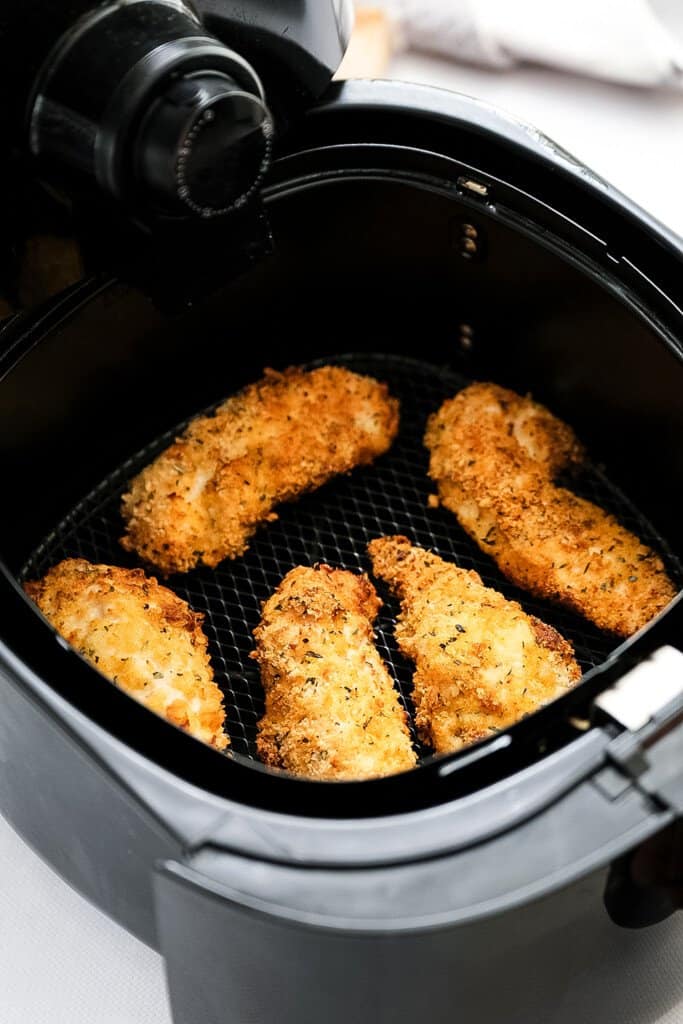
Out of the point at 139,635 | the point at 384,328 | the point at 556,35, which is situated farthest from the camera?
the point at 556,35

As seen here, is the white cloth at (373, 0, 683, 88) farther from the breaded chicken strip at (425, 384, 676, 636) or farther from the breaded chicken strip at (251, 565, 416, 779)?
the breaded chicken strip at (251, 565, 416, 779)

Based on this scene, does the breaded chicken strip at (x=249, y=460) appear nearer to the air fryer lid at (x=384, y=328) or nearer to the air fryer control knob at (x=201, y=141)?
the air fryer lid at (x=384, y=328)

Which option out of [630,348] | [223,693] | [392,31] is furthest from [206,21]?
[392,31]

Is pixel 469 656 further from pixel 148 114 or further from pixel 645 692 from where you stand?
pixel 148 114

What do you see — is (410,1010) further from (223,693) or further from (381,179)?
(381,179)

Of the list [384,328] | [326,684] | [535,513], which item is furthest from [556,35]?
[326,684]

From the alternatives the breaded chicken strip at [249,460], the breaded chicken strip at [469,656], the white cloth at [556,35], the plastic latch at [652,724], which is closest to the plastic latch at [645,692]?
the plastic latch at [652,724]
